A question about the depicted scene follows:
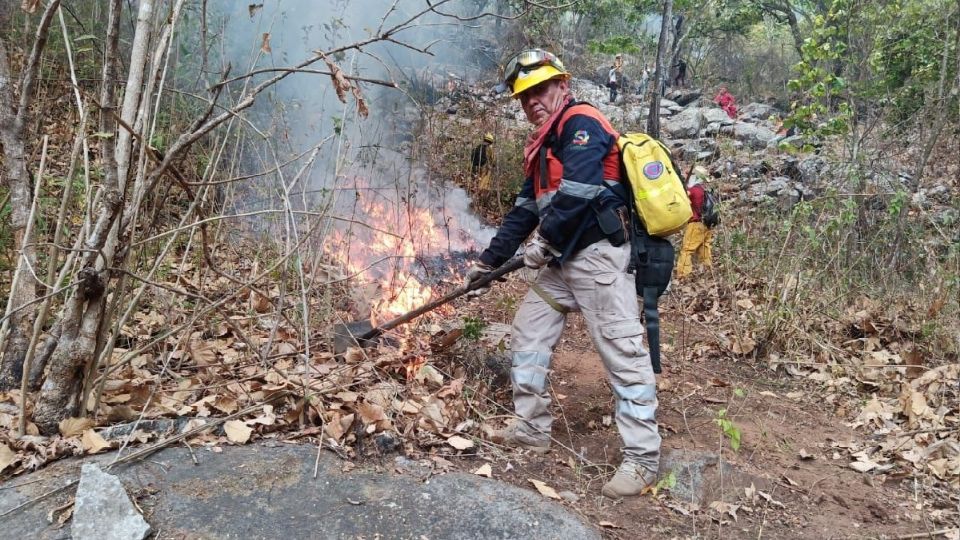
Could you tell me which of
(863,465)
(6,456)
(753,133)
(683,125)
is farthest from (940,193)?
(6,456)

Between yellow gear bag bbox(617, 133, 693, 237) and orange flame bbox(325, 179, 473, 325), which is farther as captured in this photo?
orange flame bbox(325, 179, 473, 325)

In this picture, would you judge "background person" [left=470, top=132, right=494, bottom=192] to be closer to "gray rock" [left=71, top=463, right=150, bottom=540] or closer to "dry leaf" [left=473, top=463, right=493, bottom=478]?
"dry leaf" [left=473, top=463, right=493, bottom=478]

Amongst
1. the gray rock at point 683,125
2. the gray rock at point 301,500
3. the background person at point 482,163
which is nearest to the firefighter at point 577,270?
the gray rock at point 301,500

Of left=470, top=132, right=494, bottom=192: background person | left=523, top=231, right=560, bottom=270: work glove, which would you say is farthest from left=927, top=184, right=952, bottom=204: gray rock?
left=523, top=231, right=560, bottom=270: work glove

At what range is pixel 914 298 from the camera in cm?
544

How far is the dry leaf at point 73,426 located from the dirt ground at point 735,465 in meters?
1.63

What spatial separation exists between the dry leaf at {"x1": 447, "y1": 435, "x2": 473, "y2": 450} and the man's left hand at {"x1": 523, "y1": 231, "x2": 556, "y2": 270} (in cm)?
100

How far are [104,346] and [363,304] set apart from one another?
2405 mm

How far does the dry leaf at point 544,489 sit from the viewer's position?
2906mm

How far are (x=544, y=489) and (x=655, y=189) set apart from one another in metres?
1.59

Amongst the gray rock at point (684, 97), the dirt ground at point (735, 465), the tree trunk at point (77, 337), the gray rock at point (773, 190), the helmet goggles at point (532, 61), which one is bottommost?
the dirt ground at point (735, 465)

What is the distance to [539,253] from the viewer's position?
3.38 m

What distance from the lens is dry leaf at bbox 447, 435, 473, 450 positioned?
10.2 ft

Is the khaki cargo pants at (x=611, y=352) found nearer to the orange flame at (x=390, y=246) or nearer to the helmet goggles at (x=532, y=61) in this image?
the helmet goggles at (x=532, y=61)
